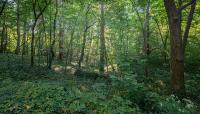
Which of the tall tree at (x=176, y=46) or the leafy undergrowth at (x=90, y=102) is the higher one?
the tall tree at (x=176, y=46)

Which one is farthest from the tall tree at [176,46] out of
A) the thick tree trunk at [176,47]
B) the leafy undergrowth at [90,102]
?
the leafy undergrowth at [90,102]

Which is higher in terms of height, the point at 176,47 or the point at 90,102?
the point at 176,47

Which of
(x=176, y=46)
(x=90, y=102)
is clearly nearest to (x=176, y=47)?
(x=176, y=46)

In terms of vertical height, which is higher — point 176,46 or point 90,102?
point 176,46

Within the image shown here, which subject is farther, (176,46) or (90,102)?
(176,46)

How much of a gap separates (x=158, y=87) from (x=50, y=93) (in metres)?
5.76

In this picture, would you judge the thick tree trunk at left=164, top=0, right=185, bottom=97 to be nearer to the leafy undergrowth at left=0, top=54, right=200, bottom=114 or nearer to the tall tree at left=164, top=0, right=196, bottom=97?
the tall tree at left=164, top=0, right=196, bottom=97

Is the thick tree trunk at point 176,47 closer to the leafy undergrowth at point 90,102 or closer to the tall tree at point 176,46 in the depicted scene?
the tall tree at point 176,46

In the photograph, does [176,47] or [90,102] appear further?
[176,47]

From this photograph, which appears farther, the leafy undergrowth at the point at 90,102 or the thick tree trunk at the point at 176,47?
the thick tree trunk at the point at 176,47

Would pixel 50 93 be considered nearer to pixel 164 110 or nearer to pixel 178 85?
pixel 164 110

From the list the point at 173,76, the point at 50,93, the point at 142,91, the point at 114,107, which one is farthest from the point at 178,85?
the point at 50,93

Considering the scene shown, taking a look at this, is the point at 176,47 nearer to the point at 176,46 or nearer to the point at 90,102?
the point at 176,46

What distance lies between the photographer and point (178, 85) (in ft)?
25.4
